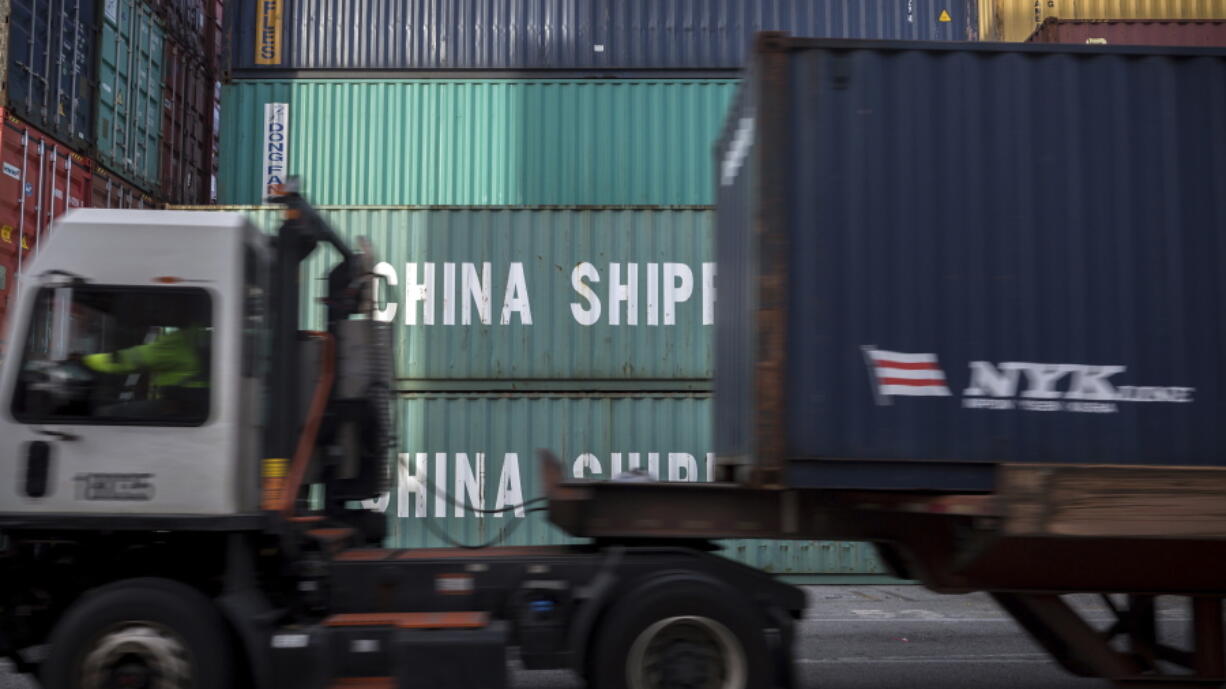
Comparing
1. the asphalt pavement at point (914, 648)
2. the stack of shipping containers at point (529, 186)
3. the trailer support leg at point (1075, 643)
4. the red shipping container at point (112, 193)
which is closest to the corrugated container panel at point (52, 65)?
the red shipping container at point (112, 193)

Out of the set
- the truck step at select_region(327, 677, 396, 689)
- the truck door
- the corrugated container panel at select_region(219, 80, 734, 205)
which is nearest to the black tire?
the truck step at select_region(327, 677, 396, 689)

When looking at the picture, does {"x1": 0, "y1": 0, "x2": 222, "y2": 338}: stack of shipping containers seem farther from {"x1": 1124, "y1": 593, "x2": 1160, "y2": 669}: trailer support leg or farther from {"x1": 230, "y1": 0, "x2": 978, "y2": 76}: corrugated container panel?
{"x1": 1124, "y1": 593, "x2": 1160, "y2": 669}: trailer support leg

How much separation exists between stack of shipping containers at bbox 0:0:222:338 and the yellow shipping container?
12.7 meters

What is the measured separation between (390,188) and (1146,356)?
1224 centimetres

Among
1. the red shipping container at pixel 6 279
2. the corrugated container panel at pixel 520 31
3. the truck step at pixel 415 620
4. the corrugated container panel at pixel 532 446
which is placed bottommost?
the truck step at pixel 415 620

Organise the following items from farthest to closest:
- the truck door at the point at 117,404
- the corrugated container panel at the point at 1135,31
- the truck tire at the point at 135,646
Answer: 1. the corrugated container panel at the point at 1135,31
2. the truck door at the point at 117,404
3. the truck tire at the point at 135,646

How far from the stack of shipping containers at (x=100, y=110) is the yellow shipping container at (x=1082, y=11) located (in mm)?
12657

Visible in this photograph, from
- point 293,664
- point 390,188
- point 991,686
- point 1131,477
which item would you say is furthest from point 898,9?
point 293,664

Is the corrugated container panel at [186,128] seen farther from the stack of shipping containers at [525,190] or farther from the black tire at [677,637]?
the black tire at [677,637]

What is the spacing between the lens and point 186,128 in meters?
16.5

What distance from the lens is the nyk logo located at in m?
5.31

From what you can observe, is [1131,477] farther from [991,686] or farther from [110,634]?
[110,634]

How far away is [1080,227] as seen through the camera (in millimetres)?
5430

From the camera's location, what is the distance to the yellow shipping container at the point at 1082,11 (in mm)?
16391
